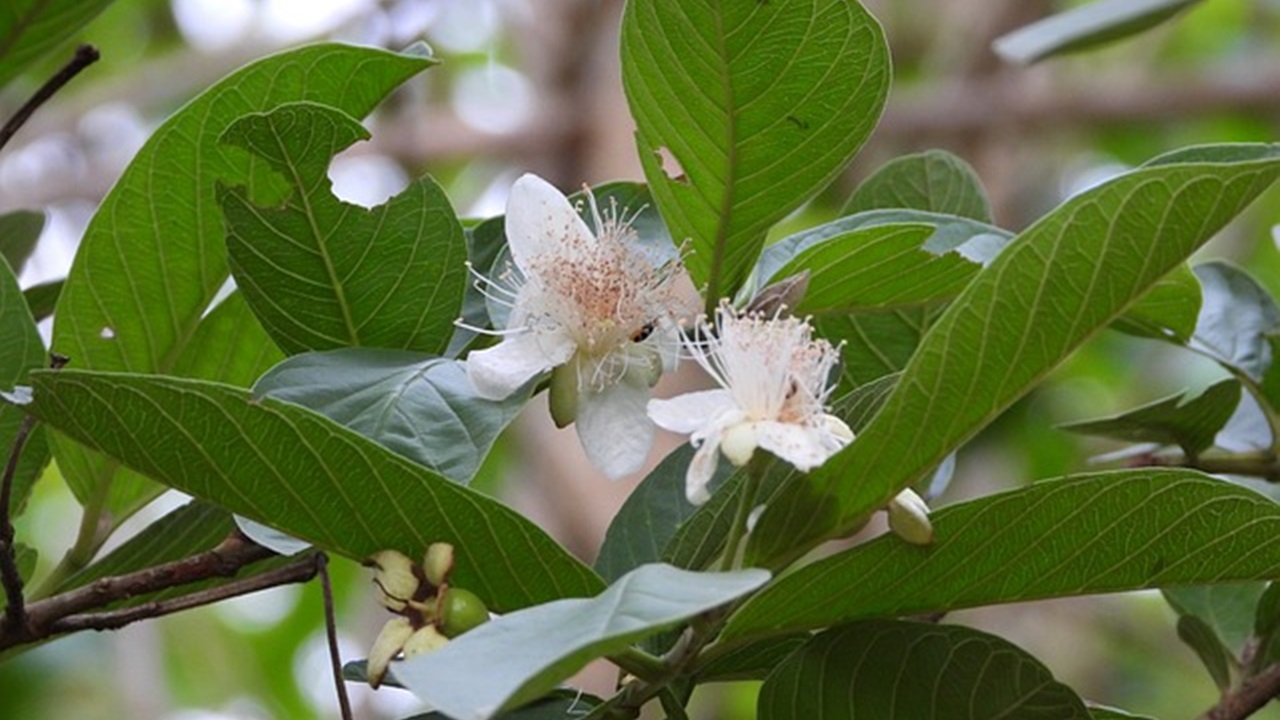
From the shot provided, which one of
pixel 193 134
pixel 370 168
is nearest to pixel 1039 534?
pixel 193 134

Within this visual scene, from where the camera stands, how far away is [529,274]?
62 centimetres

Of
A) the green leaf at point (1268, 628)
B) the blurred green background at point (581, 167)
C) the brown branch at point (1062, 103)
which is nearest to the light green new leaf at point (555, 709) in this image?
the green leaf at point (1268, 628)

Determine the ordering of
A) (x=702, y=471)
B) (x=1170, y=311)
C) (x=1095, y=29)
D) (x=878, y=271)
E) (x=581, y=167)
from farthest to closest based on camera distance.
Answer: (x=581, y=167), (x=1095, y=29), (x=1170, y=311), (x=878, y=271), (x=702, y=471)

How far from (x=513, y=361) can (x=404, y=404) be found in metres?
0.05

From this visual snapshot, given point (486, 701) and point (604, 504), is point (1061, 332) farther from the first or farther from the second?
point (604, 504)

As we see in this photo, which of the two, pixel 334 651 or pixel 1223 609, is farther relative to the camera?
pixel 1223 609

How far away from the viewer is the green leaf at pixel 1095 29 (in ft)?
3.35

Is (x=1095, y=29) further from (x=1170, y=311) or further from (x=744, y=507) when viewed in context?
(x=744, y=507)

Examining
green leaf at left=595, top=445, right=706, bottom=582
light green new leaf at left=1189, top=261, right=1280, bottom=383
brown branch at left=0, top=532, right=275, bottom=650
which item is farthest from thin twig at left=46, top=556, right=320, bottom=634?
light green new leaf at left=1189, top=261, right=1280, bottom=383

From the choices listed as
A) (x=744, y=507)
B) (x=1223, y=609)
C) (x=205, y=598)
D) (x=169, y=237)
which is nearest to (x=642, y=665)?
(x=744, y=507)

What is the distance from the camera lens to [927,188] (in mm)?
813

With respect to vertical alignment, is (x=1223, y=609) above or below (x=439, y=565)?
below

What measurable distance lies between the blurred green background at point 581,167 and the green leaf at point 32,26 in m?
1.28

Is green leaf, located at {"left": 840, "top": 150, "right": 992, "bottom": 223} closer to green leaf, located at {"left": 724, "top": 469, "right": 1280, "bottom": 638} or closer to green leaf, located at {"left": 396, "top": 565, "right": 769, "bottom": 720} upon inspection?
green leaf, located at {"left": 724, "top": 469, "right": 1280, "bottom": 638}
